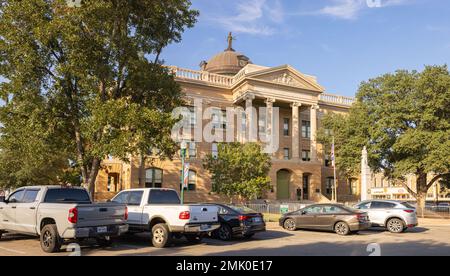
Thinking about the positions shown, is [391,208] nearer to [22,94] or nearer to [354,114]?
[22,94]

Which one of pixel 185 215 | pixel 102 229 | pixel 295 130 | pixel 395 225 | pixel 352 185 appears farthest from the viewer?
pixel 352 185

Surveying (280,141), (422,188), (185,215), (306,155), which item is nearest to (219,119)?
(280,141)

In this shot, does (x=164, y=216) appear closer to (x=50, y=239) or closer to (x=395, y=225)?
(x=50, y=239)

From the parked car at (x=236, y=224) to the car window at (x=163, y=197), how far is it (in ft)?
7.25

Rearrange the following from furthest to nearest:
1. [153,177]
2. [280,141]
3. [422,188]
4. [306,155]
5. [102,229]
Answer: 1. [306,155]
2. [280,141]
3. [153,177]
4. [422,188]
5. [102,229]

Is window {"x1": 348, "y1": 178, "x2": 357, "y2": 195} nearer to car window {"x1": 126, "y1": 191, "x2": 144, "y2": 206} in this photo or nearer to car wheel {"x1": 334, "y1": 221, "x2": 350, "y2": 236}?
car wheel {"x1": 334, "y1": 221, "x2": 350, "y2": 236}

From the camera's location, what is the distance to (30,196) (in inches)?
504

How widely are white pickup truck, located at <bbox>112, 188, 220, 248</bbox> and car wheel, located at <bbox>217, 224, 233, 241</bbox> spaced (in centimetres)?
124

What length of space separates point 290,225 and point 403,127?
73.8 ft

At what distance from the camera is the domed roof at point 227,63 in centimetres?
5747

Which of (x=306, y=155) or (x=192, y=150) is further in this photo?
(x=306, y=155)

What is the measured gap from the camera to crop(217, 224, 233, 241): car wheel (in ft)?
51.0

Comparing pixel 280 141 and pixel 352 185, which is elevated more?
pixel 280 141

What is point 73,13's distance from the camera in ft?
58.9
